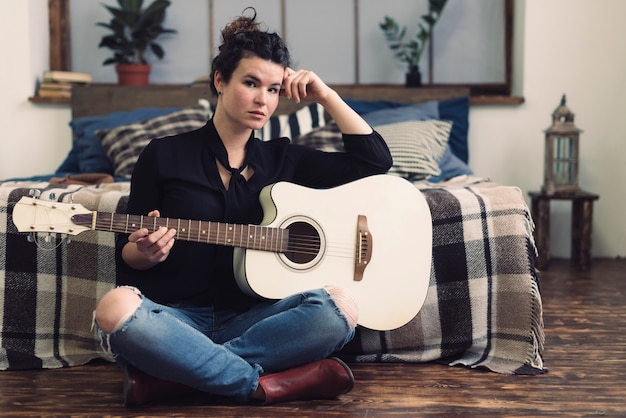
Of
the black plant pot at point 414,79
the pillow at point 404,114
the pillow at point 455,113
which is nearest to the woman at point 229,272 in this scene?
the pillow at point 404,114

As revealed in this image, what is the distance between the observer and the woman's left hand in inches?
75.7

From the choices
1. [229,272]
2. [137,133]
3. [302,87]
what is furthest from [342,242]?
[137,133]

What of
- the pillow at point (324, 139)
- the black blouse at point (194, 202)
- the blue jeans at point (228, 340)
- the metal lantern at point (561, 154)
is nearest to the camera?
the blue jeans at point (228, 340)

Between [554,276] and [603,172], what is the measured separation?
32.1 inches

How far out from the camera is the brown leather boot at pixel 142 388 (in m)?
1.74

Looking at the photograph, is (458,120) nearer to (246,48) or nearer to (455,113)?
(455,113)

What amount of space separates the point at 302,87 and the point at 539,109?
7.95 feet

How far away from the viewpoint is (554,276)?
3.52m

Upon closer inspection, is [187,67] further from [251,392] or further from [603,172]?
[251,392]

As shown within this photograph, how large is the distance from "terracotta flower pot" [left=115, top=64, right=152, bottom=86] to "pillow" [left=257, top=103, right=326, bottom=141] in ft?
2.65

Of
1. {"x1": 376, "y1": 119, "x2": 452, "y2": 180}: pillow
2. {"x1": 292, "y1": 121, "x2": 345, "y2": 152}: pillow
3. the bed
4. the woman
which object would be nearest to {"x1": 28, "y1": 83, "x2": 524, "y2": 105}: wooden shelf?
{"x1": 376, "y1": 119, "x2": 452, "y2": 180}: pillow

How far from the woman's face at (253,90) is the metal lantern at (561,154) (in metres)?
2.27

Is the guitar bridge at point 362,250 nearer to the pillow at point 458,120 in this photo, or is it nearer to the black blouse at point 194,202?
the black blouse at point 194,202

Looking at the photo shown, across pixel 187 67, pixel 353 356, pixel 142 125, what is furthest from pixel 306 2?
pixel 353 356
